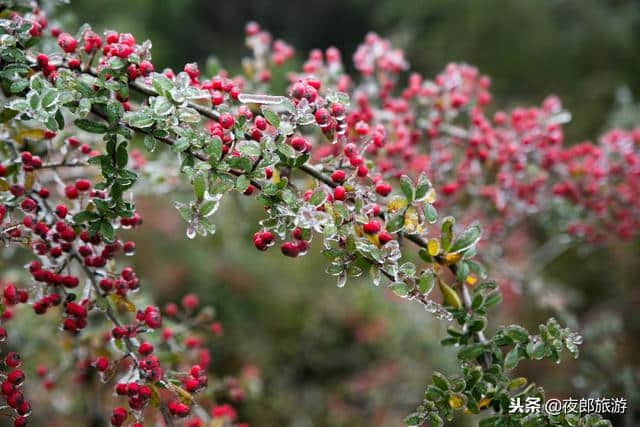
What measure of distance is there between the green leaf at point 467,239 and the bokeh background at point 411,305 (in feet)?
3.09

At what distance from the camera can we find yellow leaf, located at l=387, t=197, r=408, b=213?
925mm

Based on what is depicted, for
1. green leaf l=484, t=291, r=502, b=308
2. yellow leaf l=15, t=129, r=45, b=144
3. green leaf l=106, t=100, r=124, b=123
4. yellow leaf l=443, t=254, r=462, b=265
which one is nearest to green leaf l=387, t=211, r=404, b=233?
yellow leaf l=443, t=254, r=462, b=265

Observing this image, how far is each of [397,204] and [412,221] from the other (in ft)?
0.13

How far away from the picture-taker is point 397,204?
0.93 m

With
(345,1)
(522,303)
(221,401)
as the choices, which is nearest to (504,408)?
(221,401)

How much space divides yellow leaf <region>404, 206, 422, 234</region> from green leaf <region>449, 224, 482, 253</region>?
7 centimetres

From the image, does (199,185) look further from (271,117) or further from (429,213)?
A: (429,213)

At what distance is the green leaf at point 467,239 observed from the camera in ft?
3.01

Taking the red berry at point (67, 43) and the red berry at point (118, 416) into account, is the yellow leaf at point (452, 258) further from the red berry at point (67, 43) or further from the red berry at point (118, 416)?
the red berry at point (67, 43)

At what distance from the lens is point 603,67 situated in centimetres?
636

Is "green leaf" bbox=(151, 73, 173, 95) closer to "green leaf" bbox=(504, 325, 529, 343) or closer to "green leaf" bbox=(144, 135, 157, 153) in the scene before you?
"green leaf" bbox=(144, 135, 157, 153)

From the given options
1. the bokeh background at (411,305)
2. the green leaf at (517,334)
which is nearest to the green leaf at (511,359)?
the green leaf at (517,334)

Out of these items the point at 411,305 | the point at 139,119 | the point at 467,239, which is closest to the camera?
the point at 139,119

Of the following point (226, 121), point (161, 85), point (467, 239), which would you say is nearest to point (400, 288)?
point (467, 239)
